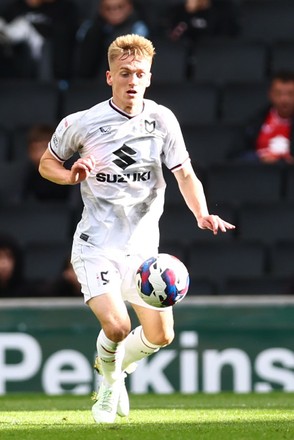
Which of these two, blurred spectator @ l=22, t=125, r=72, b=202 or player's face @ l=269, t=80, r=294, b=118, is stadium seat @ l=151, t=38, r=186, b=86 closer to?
player's face @ l=269, t=80, r=294, b=118

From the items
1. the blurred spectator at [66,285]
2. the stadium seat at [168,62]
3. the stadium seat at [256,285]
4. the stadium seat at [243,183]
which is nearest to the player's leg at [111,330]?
the blurred spectator at [66,285]

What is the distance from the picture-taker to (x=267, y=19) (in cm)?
1470

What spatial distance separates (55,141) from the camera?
741 cm

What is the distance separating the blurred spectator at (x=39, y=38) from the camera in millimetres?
13703

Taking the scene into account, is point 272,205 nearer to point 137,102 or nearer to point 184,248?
point 184,248

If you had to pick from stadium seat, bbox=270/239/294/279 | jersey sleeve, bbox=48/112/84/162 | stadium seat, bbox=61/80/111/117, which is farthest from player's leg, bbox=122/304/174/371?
stadium seat, bbox=61/80/111/117

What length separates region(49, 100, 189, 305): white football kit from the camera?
735 cm

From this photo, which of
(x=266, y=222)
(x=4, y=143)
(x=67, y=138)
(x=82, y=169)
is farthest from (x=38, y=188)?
(x=82, y=169)

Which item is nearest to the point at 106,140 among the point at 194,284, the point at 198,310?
the point at 198,310

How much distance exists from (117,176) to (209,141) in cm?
604

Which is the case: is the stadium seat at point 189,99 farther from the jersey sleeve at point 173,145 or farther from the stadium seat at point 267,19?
the jersey sleeve at point 173,145

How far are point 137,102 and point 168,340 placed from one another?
1457 mm

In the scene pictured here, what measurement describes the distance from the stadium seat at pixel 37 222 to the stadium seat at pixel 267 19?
3.39 m

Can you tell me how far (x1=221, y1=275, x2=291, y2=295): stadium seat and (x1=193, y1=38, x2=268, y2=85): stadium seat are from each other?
2470mm
